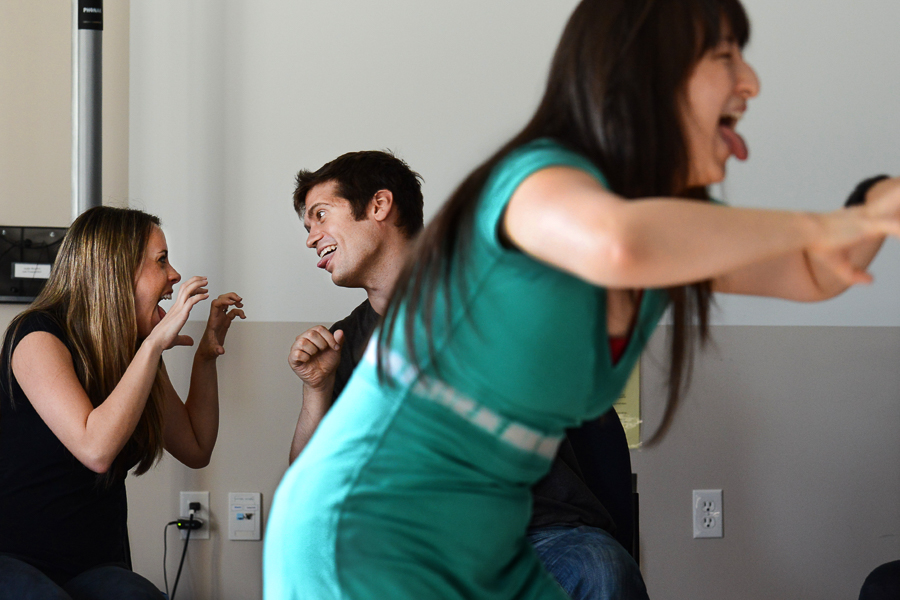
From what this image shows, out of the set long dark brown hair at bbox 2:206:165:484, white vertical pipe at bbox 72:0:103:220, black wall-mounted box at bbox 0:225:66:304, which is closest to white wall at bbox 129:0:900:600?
white vertical pipe at bbox 72:0:103:220

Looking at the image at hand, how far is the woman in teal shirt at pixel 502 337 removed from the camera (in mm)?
675

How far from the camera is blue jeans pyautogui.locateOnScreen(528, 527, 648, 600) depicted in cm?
138

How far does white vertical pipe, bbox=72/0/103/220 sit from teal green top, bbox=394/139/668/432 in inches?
63.0

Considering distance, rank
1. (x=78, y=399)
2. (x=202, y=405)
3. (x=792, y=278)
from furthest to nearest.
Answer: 1. (x=202, y=405)
2. (x=78, y=399)
3. (x=792, y=278)

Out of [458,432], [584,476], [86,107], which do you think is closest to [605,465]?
[584,476]

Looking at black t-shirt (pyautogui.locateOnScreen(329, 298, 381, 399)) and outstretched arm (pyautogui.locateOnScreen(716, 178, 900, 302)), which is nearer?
outstretched arm (pyautogui.locateOnScreen(716, 178, 900, 302))

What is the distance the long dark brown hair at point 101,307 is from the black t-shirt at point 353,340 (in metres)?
0.39

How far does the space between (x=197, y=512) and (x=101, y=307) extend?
0.77 m

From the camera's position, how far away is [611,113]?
2.34 ft

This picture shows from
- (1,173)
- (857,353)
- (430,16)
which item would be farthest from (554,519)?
(1,173)

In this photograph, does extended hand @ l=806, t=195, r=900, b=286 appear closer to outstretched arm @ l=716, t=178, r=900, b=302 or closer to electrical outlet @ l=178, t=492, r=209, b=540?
outstretched arm @ l=716, t=178, r=900, b=302

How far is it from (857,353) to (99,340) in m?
1.94

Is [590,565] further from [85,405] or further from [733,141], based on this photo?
[85,405]

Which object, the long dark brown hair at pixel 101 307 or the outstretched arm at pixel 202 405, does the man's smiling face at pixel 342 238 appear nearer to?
the outstretched arm at pixel 202 405
